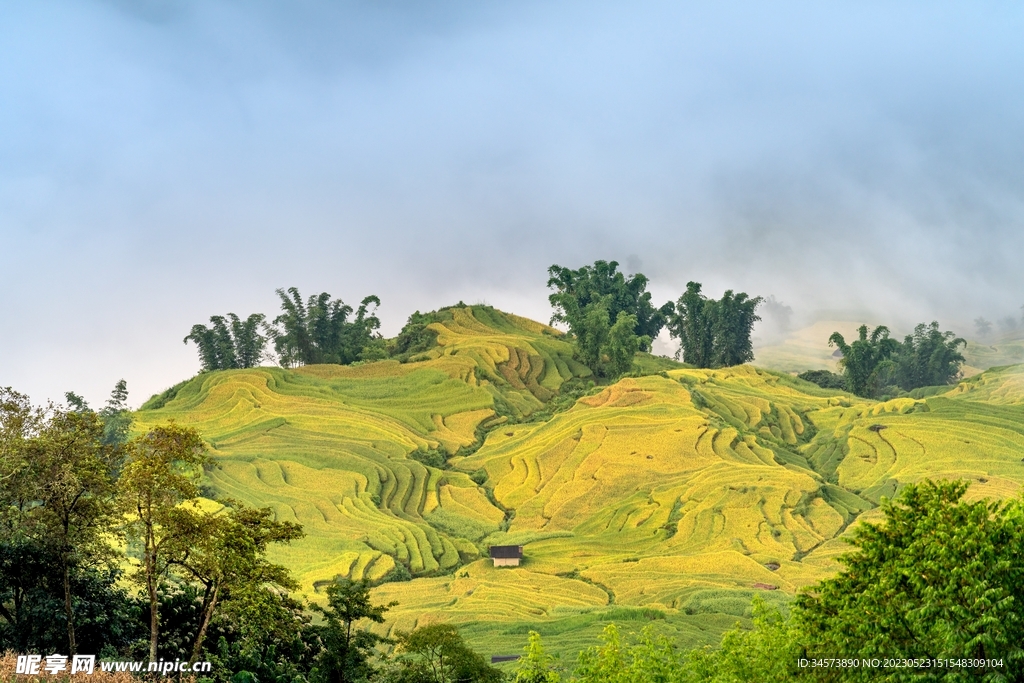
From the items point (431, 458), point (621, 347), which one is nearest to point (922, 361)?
point (621, 347)

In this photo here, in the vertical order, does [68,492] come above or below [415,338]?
below

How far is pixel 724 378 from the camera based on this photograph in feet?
148

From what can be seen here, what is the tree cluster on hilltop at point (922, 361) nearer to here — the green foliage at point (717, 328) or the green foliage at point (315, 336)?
the green foliage at point (717, 328)

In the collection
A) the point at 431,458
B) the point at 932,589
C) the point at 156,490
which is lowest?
the point at 932,589

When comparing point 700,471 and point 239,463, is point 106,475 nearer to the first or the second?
point 239,463

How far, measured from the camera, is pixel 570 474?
34.0m

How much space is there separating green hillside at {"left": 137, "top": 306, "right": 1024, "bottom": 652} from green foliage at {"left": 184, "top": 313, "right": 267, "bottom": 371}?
4961 mm

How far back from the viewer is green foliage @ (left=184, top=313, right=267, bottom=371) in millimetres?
47250

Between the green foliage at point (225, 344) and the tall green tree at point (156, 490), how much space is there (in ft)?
115

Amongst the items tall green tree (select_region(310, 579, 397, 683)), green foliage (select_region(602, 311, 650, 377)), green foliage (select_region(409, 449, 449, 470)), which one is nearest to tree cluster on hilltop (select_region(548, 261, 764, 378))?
green foliage (select_region(602, 311, 650, 377))

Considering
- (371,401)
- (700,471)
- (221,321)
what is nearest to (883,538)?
(700,471)

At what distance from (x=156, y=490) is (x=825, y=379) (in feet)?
165

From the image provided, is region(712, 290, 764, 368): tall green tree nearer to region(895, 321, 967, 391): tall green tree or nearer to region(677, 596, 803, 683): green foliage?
region(895, 321, 967, 391): tall green tree

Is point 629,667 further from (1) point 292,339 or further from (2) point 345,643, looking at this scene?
(1) point 292,339
